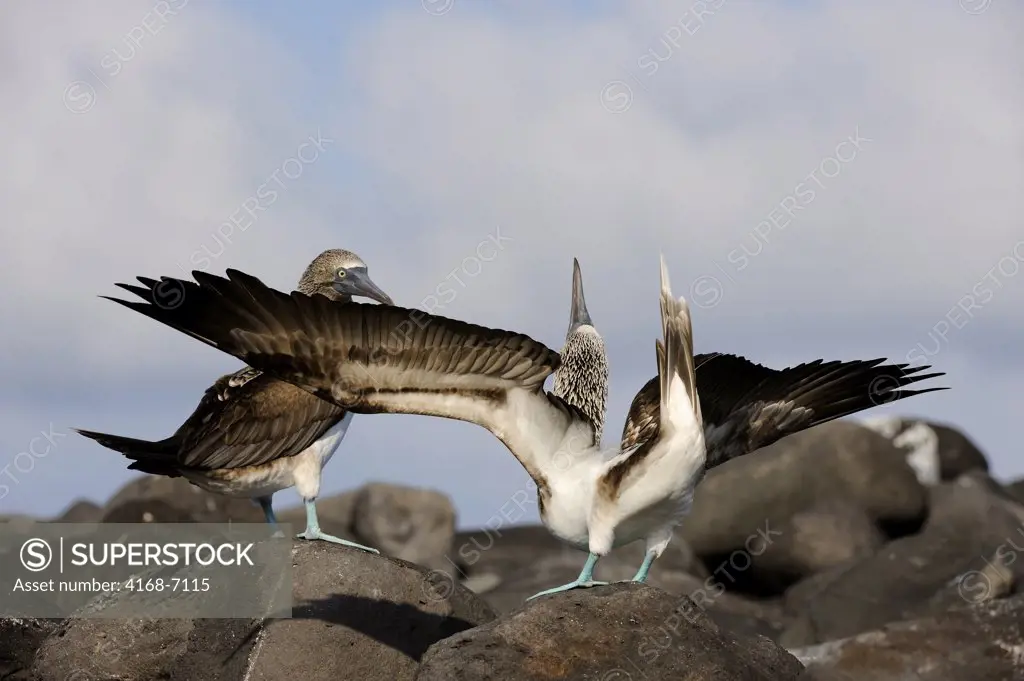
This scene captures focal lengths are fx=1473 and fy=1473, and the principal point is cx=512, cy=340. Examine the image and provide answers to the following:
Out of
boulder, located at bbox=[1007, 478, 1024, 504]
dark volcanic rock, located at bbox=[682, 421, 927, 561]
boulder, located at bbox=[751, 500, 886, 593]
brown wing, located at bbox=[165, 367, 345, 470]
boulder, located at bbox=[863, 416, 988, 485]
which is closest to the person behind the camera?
brown wing, located at bbox=[165, 367, 345, 470]

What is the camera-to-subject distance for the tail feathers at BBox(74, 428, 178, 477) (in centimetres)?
1224

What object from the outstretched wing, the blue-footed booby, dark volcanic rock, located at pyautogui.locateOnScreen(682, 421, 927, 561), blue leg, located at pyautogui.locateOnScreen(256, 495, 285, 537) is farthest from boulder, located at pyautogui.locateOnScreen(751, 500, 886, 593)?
the outstretched wing

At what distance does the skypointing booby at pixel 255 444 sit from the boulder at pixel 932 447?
1770 centimetres

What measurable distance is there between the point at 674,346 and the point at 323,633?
13.9 feet

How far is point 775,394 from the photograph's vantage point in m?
10.6

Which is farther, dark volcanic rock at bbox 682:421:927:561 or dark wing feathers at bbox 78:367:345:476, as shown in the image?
dark volcanic rock at bbox 682:421:927:561

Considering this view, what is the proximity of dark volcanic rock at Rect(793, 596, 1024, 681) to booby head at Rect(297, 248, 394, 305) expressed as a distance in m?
5.07

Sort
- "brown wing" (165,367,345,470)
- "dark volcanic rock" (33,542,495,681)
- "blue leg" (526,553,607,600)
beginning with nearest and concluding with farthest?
"blue leg" (526,553,607,600), "dark volcanic rock" (33,542,495,681), "brown wing" (165,367,345,470)

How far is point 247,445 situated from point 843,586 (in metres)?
9.50

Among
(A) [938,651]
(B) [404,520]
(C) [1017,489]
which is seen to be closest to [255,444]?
(A) [938,651]

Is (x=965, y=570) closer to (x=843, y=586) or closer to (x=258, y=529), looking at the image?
(x=843, y=586)

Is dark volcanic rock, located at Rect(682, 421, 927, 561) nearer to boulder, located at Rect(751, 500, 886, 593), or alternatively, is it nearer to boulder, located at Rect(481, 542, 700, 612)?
boulder, located at Rect(751, 500, 886, 593)

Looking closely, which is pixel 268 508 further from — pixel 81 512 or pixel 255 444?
pixel 81 512

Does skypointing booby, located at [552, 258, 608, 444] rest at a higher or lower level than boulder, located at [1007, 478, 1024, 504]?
lower
